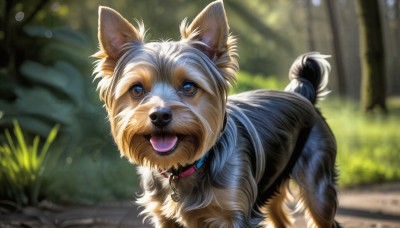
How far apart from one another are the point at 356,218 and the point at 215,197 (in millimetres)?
3047

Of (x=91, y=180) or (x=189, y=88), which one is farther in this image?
(x=91, y=180)

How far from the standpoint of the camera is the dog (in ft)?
11.0

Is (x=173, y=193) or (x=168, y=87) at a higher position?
(x=168, y=87)

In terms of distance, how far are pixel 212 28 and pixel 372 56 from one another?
772 cm

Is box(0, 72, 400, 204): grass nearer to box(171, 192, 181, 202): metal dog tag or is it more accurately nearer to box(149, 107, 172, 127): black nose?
box(171, 192, 181, 202): metal dog tag

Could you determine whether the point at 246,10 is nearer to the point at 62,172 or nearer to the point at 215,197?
the point at 62,172

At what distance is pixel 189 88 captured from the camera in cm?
338

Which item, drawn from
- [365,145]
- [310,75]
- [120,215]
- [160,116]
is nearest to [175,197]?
[160,116]

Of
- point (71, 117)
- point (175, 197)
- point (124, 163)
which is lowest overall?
point (124, 163)

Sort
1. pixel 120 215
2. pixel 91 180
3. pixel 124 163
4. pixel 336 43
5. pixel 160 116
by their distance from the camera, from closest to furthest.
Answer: pixel 160 116
pixel 120 215
pixel 91 180
pixel 124 163
pixel 336 43

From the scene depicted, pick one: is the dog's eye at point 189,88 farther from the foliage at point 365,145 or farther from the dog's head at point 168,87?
the foliage at point 365,145

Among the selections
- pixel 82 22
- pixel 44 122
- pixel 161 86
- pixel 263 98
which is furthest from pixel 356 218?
pixel 82 22

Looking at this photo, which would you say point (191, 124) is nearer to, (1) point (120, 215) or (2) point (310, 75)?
(2) point (310, 75)

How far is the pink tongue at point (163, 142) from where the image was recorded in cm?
334
